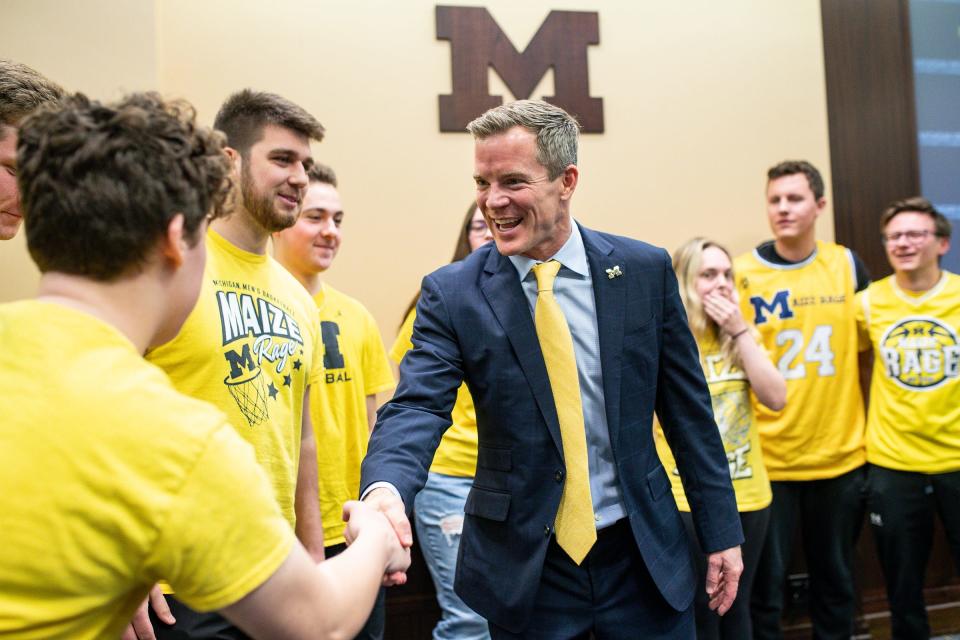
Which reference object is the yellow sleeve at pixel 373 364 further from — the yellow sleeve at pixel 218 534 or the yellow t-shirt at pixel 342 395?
the yellow sleeve at pixel 218 534

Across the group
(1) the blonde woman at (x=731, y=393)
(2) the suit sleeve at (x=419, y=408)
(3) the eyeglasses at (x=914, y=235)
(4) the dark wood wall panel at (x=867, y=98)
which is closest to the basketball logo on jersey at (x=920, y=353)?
(3) the eyeglasses at (x=914, y=235)

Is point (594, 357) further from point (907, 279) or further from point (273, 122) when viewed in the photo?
point (907, 279)

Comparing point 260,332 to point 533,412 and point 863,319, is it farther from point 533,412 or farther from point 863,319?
point 863,319

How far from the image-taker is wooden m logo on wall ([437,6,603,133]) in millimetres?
3705

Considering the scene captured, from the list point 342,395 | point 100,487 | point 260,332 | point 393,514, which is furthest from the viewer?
point 342,395

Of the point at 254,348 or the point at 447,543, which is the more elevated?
the point at 254,348

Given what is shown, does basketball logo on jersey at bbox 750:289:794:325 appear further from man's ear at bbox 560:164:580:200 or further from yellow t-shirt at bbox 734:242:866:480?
man's ear at bbox 560:164:580:200

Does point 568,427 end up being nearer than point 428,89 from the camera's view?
Yes

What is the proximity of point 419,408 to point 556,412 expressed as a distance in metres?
0.30

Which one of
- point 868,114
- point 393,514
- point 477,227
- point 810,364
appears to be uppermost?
point 868,114

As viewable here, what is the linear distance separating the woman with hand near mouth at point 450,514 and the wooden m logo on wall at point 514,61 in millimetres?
1317

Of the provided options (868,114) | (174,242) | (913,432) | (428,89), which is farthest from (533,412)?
(868,114)

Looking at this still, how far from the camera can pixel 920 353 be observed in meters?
3.31

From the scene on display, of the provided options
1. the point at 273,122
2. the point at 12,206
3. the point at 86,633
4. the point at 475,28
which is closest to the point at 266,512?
the point at 86,633
